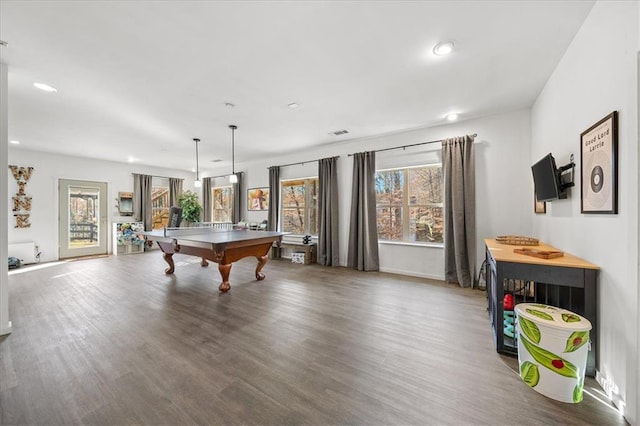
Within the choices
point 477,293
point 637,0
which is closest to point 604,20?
point 637,0

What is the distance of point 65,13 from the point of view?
1.77m

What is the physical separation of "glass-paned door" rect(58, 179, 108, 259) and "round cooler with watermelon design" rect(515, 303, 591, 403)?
927 centimetres

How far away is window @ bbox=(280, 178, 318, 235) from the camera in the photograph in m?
6.07

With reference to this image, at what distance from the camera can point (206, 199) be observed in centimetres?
827

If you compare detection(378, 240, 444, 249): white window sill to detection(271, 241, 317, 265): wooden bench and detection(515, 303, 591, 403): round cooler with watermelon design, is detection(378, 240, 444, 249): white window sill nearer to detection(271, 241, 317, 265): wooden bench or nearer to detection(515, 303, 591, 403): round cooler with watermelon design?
detection(271, 241, 317, 265): wooden bench

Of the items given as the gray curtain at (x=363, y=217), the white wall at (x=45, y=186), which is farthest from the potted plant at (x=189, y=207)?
the gray curtain at (x=363, y=217)

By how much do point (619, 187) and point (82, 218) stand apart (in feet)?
32.2

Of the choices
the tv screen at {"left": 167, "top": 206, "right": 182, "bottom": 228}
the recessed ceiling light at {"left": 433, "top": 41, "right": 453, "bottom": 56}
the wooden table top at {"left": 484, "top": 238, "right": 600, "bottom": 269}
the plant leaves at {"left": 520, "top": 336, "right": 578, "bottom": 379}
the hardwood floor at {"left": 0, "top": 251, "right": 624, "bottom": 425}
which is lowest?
the hardwood floor at {"left": 0, "top": 251, "right": 624, "bottom": 425}

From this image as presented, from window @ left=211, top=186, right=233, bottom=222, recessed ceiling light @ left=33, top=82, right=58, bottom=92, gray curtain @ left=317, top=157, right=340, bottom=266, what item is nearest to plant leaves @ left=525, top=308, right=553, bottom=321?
gray curtain @ left=317, top=157, right=340, bottom=266

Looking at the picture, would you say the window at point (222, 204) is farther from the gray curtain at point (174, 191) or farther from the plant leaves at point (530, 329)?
the plant leaves at point (530, 329)

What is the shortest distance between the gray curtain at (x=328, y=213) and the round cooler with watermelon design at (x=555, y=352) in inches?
151

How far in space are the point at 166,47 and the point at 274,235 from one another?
114 inches

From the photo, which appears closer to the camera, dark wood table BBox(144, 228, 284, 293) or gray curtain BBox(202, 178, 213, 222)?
dark wood table BBox(144, 228, 284, 293)

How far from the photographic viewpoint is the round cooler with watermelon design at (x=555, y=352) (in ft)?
4.99
